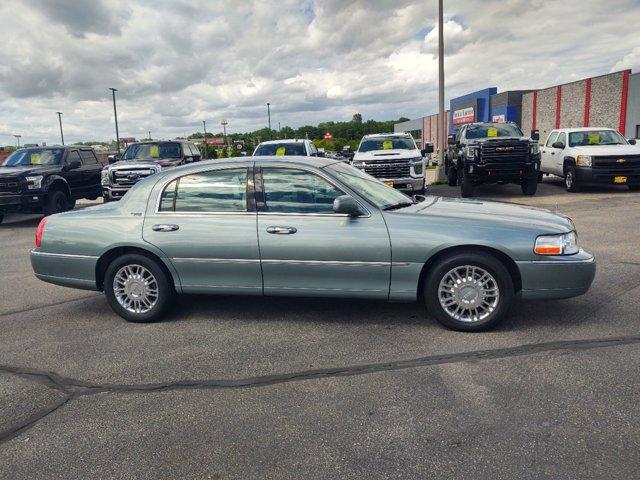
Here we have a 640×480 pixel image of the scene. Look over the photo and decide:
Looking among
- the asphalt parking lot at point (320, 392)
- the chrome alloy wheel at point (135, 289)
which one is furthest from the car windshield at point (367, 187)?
the chrome alloy wheel at point (135, 289)

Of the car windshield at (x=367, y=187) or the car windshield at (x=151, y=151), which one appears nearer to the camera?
the car windshield at (x=367, y=187)

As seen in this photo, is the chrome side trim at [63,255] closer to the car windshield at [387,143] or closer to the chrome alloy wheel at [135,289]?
the chrome alloy wheel at [135,289]

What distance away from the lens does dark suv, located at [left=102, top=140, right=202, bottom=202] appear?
1417cm

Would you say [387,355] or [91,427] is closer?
[91,427]

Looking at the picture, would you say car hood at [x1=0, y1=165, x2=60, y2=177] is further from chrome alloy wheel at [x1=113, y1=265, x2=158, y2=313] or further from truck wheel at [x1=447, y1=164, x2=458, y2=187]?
truck wheel at [x1=447, y1=164, x2=458, y2=187]

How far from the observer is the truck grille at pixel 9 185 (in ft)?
41.7

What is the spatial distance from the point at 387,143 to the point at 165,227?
11107 millimetres

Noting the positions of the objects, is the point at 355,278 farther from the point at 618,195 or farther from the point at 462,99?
the point at 462,99

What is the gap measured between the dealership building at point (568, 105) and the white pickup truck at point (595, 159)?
15.6 metres

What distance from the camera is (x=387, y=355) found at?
165 inches

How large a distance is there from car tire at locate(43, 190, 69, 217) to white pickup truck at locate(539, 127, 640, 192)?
14.1 meters

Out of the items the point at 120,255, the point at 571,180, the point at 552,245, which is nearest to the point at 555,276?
the point at 552,245

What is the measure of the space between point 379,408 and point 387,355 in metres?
0.84

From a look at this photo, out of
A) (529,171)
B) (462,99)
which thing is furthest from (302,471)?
(462,99)
